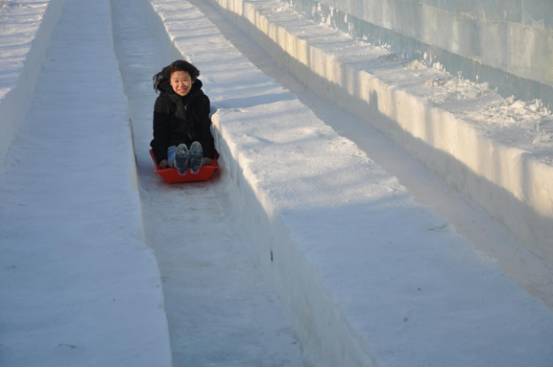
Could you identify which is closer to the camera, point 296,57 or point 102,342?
point 102,342

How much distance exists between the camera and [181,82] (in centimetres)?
767

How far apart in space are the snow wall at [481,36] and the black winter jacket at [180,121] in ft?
6.77

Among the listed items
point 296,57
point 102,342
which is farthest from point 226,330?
point 296,57

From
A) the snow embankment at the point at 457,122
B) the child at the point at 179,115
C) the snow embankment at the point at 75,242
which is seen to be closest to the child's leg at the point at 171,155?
the child at the point at 179,115

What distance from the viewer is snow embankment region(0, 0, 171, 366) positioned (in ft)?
13.5

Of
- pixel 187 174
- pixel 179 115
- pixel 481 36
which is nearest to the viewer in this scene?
pixel 187 174

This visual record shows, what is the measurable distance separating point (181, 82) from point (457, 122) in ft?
6.04

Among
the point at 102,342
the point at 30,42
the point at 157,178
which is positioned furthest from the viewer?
the point at 30,42

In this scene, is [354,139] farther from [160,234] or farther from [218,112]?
[160,234]

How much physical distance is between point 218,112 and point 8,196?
2408 millimetres

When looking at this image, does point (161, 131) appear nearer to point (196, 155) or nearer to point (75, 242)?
point (196, 155)

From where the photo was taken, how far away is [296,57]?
12.8m

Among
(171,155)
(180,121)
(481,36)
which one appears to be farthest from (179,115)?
(481,36)

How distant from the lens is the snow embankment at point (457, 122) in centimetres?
608
